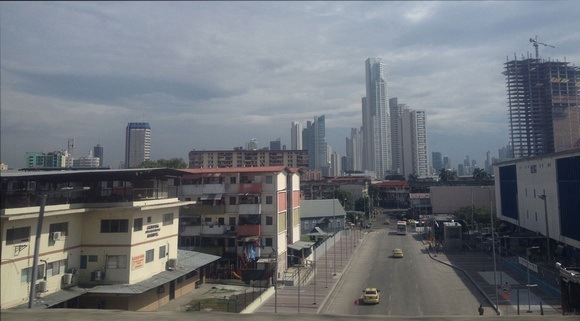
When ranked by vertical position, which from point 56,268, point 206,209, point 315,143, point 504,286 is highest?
point 315,143

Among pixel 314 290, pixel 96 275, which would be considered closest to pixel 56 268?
pixel 96 275

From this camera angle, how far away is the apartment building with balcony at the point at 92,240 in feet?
34.5

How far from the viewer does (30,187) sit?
12.3 metres

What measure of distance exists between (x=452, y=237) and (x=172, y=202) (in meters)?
24.0

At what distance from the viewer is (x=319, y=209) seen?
147ft

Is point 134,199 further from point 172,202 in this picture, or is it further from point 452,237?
point 452,237

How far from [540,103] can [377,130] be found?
83141 mm

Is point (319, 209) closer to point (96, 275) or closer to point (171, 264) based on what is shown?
point (171, 264)

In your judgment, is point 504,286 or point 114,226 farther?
point 504,286

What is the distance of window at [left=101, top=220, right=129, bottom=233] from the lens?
44.3ft

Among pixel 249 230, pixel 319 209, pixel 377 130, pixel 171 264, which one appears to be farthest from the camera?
pixel 377 130

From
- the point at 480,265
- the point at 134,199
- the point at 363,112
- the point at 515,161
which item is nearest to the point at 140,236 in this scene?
the point at 134,199

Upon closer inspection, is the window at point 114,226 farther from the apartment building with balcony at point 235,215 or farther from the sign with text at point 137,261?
the apartment building with balcony at point 235,215

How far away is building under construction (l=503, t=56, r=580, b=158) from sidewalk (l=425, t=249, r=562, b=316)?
55.6m
